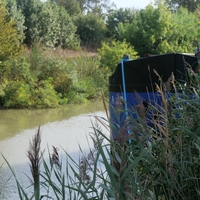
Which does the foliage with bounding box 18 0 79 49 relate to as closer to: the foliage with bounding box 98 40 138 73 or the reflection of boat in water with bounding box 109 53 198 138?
the foliage with bounding box 98 40 138 73

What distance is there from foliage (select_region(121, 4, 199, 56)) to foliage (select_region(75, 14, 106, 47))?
19.8ft

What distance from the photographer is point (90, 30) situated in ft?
80.3

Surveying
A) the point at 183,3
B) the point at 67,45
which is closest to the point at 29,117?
the point at 67,45

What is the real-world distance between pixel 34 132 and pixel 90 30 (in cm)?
1796

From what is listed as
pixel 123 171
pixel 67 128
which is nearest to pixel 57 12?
pixel 67 128

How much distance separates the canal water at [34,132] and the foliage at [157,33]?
21.9 ft

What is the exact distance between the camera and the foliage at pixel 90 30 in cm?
2438

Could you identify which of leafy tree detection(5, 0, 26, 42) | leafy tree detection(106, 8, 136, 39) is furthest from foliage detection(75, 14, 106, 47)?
leafy tree detection(5, 0, 26, 42)

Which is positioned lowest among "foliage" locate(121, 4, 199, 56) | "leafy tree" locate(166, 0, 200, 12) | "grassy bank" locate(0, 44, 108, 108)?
"grassy bank" locate(0, 44, 108, 108)

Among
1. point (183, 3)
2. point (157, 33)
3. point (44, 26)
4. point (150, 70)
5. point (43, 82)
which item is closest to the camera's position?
point (150, 70)

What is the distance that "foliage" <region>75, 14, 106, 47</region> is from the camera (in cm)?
2438

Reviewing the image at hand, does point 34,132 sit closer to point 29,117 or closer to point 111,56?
point 29,117

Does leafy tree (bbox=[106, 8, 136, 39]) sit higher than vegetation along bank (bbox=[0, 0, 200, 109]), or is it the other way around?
leafy tree (bbox=[106, 8, 136, 39])

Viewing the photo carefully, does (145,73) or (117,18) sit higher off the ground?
(117,18)
